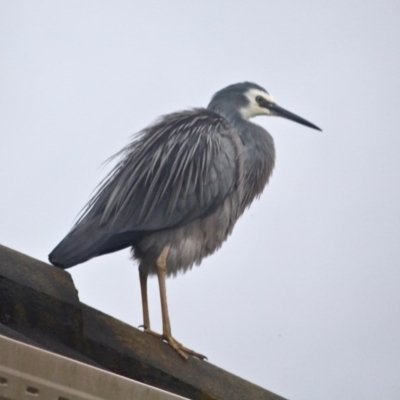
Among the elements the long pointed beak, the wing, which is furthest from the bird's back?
the long pointed beak

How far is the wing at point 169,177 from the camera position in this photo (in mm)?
5031

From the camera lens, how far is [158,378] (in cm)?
355

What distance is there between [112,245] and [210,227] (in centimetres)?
74

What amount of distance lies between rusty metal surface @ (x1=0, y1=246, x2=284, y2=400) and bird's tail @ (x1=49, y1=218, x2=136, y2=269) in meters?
0.76

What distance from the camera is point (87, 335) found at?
11.1 ft

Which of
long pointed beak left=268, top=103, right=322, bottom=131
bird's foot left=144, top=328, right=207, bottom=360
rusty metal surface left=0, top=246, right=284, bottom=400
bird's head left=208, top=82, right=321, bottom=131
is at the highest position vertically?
long pointed beak left=268, top=103, right=322, bottom=131

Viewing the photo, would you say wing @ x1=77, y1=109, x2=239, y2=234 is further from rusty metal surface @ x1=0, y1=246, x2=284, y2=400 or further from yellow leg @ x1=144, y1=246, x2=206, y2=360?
rusty metal surface @ x1=0, y1=246, x2=284, y2=400

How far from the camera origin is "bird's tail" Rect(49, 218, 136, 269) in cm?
450

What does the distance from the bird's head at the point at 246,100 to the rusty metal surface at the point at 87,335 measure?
2503 mm

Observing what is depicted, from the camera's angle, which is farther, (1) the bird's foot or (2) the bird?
(2) the bird

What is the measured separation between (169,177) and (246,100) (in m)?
1.19

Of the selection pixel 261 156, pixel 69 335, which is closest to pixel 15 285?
pixel 69 335

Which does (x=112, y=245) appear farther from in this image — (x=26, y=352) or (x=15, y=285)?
(x=26, y=352)

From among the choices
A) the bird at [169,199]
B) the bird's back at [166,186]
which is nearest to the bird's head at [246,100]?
the bird at [169,199]
